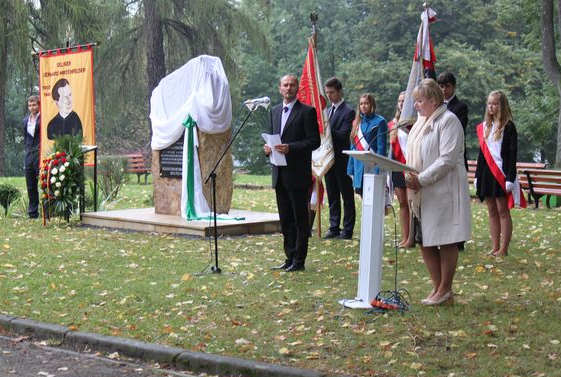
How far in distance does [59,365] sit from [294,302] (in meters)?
2.32

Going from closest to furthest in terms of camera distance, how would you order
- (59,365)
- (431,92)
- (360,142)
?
(59,365), (431,92), (360,142)

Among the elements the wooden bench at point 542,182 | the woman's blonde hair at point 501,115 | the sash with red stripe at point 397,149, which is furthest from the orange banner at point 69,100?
the wooden bench at point 542,182

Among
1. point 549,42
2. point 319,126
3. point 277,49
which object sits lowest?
point 319,126

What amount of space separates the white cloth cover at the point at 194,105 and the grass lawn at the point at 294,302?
5.27ft

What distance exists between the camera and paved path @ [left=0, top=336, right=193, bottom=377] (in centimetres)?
632

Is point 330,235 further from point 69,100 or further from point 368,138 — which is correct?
point 69,100

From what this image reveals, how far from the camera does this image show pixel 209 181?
44.7 ft

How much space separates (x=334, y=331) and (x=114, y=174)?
12.3 meters

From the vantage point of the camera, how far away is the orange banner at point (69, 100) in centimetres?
1573

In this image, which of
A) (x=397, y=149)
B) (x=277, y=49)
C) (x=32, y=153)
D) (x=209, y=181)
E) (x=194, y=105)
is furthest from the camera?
(x=277, y=49)

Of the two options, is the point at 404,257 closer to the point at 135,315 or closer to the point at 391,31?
the point at 135,315

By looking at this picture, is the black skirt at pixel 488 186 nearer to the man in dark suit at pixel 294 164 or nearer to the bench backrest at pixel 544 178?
the man in dark suit at pixel 294 164

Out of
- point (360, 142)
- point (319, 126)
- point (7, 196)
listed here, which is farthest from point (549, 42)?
point (7, 196)

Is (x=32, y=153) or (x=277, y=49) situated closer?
(x=32, y=153)
